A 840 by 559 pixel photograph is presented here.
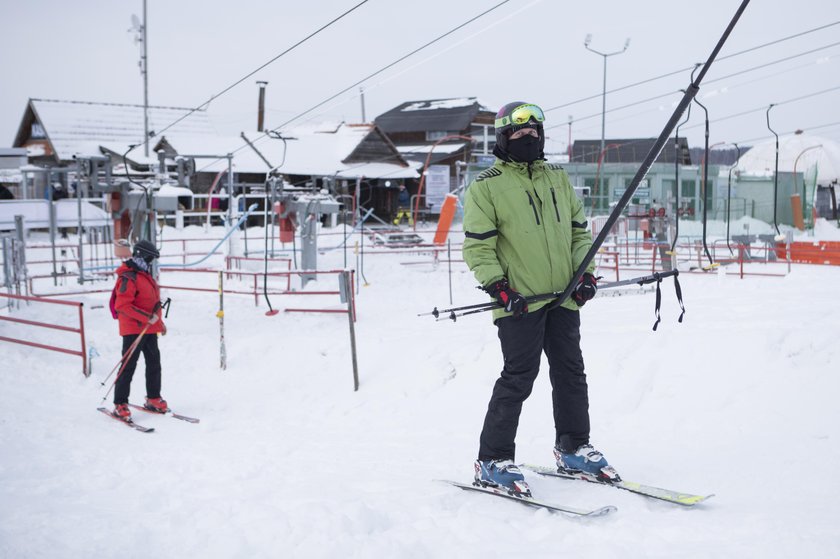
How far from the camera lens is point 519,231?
4.09 m

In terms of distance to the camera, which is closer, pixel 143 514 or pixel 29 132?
pixel 143 514

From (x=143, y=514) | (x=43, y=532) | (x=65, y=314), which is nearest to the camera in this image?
(x=43, y=532)

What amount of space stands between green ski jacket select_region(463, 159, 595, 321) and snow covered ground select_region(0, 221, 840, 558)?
1185 millimetres

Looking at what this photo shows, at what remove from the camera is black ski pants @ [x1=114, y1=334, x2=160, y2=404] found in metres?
7.92

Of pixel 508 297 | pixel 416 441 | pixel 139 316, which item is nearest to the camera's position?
pixel 508 297

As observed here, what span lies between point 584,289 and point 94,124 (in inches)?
1356

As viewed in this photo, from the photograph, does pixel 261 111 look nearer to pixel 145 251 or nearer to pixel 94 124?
pixel 94 124

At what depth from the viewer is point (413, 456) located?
5.84 meters

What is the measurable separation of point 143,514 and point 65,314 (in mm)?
8738

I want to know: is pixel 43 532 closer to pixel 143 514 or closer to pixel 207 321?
pixel 143 514

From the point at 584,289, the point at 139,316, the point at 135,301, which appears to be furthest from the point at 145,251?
the point at 584,289

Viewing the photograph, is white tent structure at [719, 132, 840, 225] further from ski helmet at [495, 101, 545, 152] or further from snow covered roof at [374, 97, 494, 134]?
ski helmet at [495, 101, 545, 152]

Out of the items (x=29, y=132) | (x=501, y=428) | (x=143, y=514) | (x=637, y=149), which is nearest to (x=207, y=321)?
(x=143, y=514)

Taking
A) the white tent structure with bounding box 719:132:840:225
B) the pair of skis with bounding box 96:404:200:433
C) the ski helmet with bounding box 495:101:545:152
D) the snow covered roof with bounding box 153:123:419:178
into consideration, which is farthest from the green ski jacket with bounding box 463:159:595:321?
the snow covered roof with bounding box 153:123:419:178
